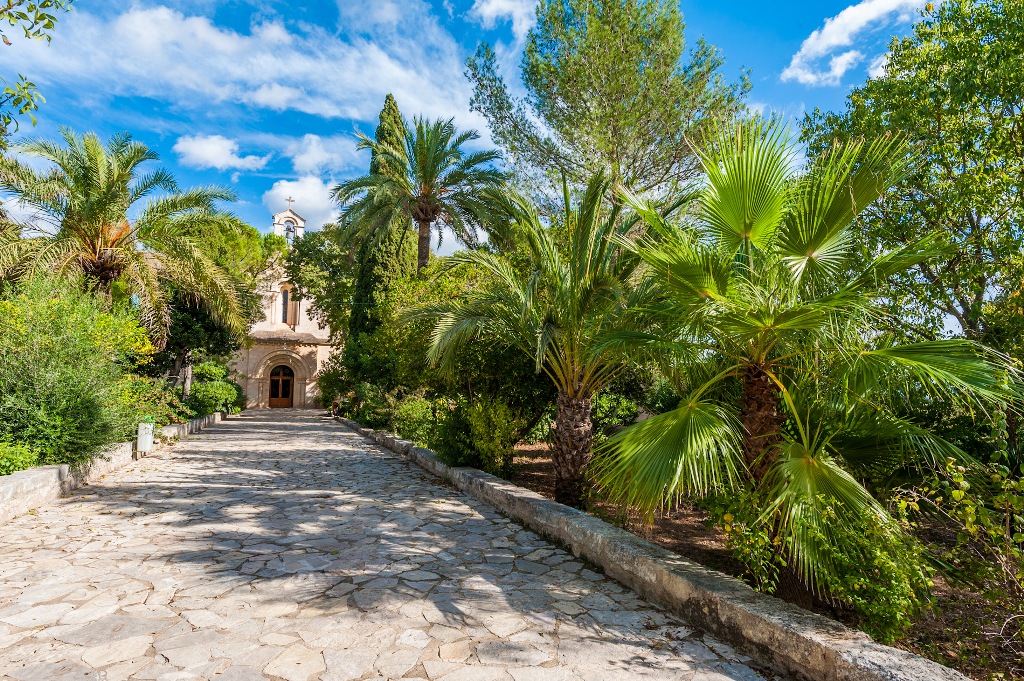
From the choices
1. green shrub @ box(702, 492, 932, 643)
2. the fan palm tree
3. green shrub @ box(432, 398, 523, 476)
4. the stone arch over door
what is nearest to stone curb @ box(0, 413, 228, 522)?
green shrub @ box(432, 398, 523, 476)

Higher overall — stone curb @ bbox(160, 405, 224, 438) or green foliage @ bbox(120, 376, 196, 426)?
green foliage @ bbox(120, 376, 196, 426)

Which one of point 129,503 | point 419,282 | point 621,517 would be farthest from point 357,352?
point 621,517

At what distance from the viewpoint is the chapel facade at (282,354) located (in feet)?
114

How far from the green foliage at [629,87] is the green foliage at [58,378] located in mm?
9733

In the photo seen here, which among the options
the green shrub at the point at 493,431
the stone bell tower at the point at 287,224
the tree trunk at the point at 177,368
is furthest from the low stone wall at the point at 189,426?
the stone bell tower at the point at 287,224

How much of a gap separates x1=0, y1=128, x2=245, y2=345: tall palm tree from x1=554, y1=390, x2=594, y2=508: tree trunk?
33.9 ft

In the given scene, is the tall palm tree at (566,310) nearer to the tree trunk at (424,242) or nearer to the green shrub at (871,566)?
the green shrub at (871,566)

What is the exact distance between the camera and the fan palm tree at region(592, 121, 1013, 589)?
319cm

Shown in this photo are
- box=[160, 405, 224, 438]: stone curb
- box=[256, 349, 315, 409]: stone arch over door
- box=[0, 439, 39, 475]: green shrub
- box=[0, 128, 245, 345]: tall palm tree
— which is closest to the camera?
box=[0, 439, 39, 475]: green shrub

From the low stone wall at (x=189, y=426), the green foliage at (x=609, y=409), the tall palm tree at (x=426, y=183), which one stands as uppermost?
the tall palm tree at (x=426, y=183)

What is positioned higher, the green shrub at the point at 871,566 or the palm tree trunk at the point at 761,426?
the palm tree trunk at the point at 761,426

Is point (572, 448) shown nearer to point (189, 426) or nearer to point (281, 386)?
point (189, 426)

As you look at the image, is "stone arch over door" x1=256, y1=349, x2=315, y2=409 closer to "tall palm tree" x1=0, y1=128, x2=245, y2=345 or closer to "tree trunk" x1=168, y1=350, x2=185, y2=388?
"tree trunk" x1=168, y1=350, x2=185, y2=388

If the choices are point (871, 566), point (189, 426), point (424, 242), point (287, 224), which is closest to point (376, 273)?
point (424, 242)
